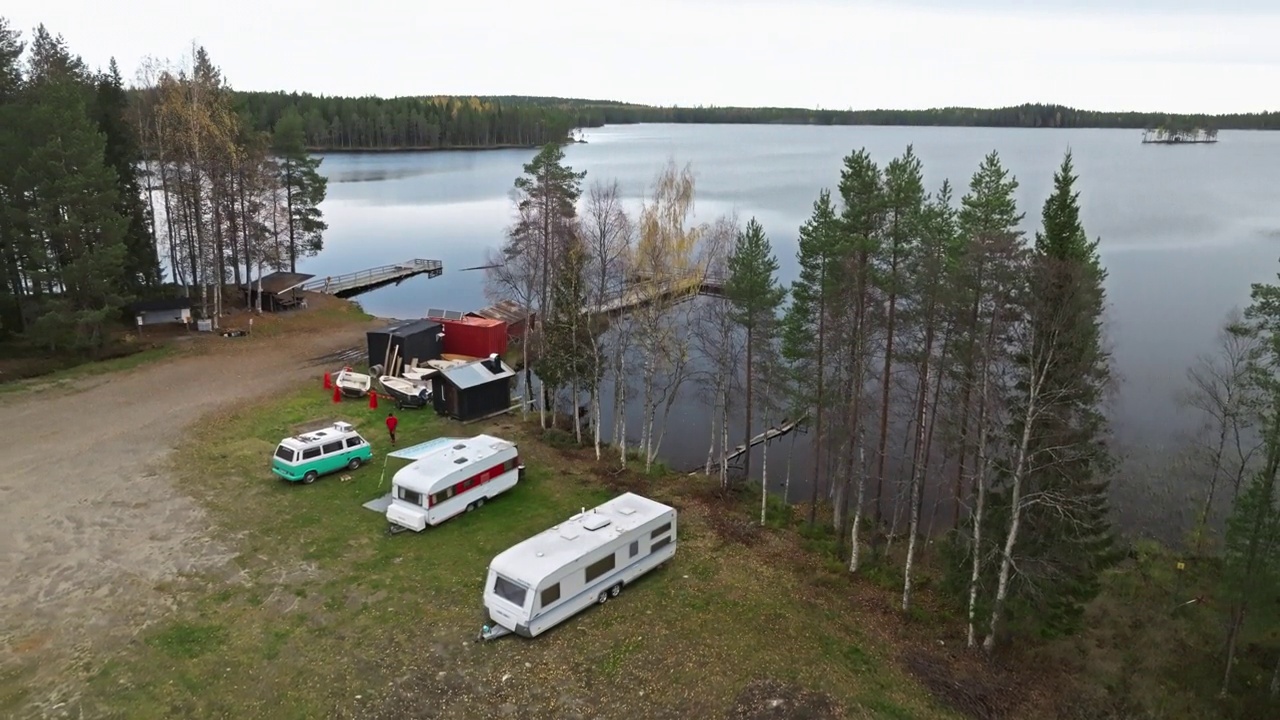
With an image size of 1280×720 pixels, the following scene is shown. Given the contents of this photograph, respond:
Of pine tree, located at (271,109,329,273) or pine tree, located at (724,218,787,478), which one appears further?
pine tree, located at (271,109,329,273)

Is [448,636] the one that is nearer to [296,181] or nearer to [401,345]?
[401,345]

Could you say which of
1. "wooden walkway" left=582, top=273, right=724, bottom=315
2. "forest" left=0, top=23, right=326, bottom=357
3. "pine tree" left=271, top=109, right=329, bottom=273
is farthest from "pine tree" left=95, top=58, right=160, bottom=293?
"wooden walkway" left=582, top=273, right=724, bottom=315

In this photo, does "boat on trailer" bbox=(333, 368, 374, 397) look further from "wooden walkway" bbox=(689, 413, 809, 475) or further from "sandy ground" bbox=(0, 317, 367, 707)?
"wooden walkway" bbox=(689, 413, 809, 475)

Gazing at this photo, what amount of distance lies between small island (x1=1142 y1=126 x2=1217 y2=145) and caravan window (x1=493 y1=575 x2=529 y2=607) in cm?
21143

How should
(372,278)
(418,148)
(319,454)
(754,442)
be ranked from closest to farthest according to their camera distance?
(319,454), (754,442), (372,278), (418,148)

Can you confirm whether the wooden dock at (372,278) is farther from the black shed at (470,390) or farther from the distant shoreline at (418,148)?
the distant shoreline at (418,148)

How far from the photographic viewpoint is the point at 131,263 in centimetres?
3953

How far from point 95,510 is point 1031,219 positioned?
183 ft

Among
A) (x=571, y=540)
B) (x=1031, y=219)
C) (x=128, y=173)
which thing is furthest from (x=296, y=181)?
(x=1031, y=219)

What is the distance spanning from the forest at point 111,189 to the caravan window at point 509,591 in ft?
88.1

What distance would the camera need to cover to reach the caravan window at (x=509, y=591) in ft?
52.1

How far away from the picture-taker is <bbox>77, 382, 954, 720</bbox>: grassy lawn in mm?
14195

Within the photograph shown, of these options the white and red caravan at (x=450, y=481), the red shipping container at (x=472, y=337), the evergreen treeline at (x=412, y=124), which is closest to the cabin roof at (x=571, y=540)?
the white and red caravan at (x=450, y=481)

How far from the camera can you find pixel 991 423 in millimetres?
16406
